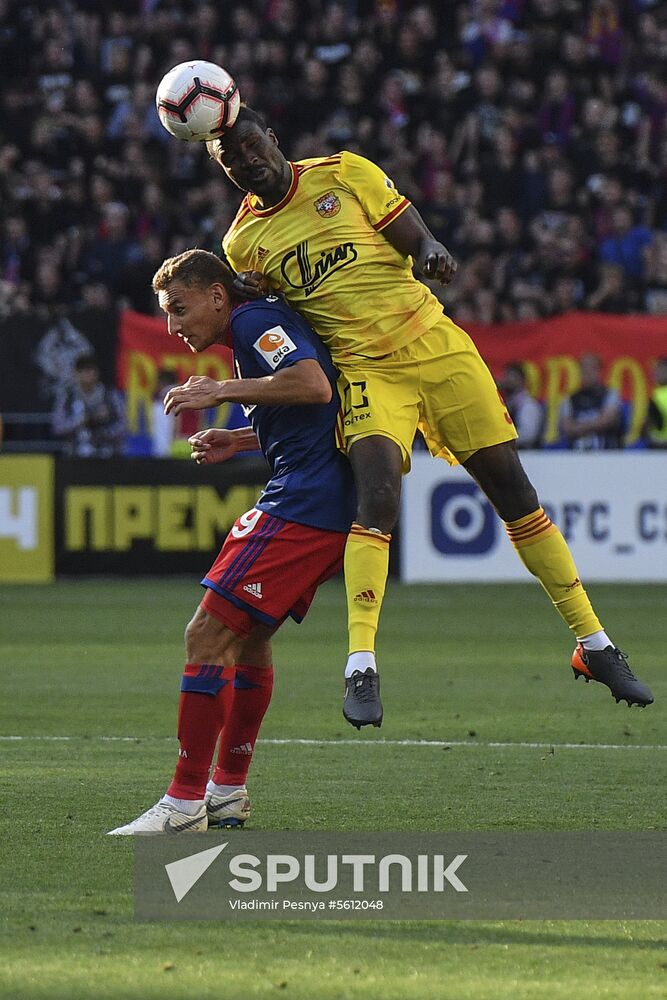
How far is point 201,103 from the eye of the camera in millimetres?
5992

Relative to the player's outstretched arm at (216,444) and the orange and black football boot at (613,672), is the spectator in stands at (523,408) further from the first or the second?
the player's outstretched arm at (216,444)

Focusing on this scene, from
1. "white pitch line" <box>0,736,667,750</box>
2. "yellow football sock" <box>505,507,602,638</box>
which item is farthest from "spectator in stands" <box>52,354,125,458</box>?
"yellow football sock" <box>505,507,602,638</box>

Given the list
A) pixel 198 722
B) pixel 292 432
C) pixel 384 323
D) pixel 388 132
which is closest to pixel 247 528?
pixel 292 432

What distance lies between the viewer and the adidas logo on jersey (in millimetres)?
5895

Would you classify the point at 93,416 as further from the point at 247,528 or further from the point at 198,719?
the point at 198,719

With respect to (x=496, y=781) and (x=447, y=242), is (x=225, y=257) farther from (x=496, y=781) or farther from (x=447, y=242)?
(x=447, y=242)

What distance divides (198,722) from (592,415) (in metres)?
11.5

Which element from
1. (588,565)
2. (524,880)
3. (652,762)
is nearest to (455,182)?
(588,565)

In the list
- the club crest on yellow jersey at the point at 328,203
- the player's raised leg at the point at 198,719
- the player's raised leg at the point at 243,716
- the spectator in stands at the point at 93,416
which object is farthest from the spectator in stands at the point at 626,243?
the player's raised leg at the point at 198,719

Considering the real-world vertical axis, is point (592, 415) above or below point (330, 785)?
above

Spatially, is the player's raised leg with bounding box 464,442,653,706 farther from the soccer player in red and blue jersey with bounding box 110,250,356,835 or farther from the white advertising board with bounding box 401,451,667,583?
the white advertising board with bounding box 401,451,667,583

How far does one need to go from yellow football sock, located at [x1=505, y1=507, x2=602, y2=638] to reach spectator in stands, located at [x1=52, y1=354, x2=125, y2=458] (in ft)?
34.5

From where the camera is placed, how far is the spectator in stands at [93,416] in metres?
16.6

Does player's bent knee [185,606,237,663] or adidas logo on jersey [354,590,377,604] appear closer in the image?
player's bent knee [185,606,237,663]
